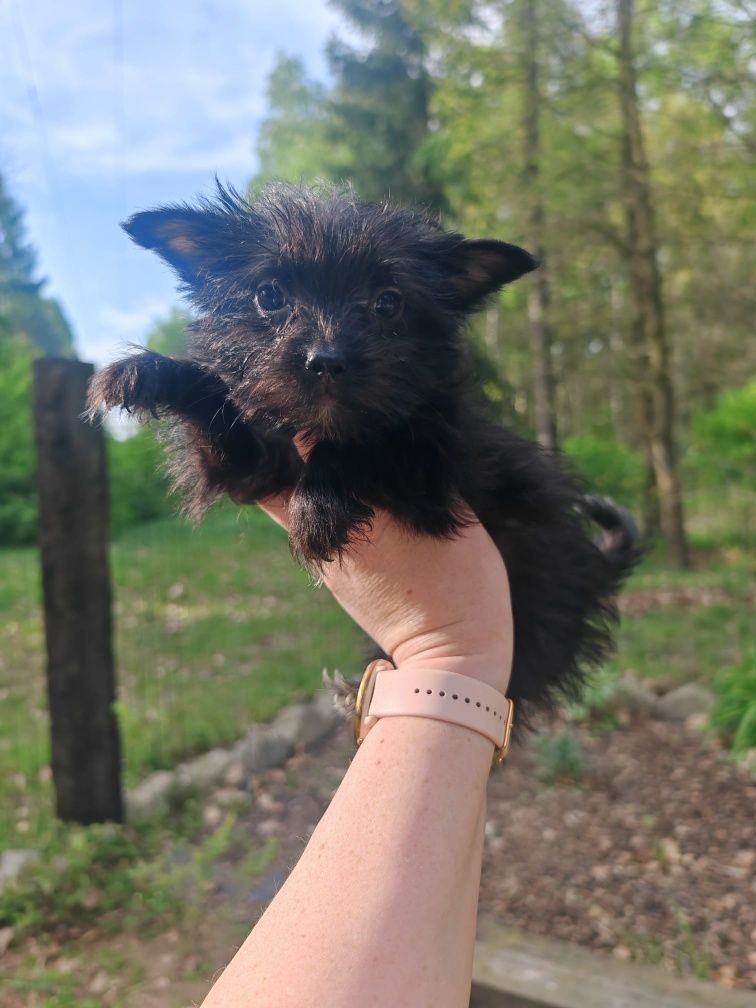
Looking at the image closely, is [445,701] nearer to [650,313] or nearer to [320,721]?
[320,721]

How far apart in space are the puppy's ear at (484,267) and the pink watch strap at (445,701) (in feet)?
3.50

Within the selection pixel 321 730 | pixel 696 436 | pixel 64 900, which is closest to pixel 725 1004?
pixel 64 900

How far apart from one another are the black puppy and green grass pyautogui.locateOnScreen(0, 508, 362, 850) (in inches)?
18.1

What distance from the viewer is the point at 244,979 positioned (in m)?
1.26

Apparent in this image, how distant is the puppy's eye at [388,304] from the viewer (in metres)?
1.93

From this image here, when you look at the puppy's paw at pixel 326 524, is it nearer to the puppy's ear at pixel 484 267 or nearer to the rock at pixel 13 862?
the puppy's ear at pixel 484 267

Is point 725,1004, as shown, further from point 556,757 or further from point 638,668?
point 638,668

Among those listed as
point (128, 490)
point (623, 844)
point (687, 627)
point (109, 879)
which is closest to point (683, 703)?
point (623, 844)

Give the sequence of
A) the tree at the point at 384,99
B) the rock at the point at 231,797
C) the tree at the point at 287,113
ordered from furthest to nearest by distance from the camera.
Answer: the tree at the point at 287,113 → the tree at the point at 384,99 → the rock at the point at 231,797

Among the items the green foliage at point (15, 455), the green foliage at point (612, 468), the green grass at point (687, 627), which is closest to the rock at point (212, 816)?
the green grass at point (687, 627)

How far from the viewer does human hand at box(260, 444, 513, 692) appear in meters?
1.66

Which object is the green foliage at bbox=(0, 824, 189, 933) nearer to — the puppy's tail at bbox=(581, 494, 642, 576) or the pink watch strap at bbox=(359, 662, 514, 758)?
the puppy's tail at bbox=(581, 494, 642, 576)

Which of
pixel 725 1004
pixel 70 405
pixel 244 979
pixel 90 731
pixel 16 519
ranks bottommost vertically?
pixel 16 519

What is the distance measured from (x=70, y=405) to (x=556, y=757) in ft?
11.5
